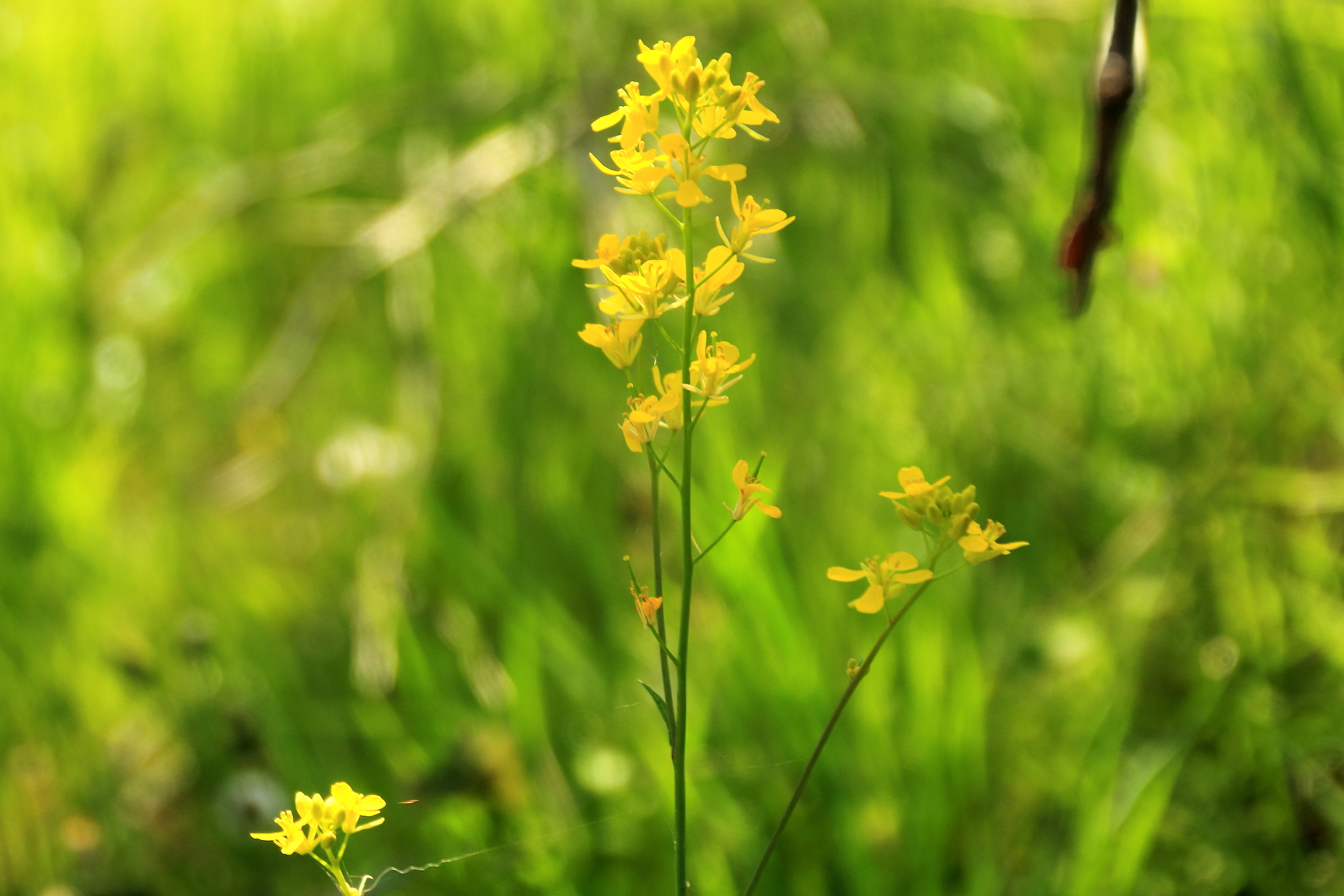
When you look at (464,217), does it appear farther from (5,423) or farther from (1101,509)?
(1101,509)

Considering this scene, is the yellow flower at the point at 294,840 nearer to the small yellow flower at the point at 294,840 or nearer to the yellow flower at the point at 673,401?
the small yellow flower at the point at 294,840

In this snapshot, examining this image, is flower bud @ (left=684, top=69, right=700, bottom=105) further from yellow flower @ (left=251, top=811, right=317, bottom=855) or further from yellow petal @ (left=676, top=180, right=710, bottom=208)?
yellow flower @ (left=251, top=811, right=317, bottom=855)

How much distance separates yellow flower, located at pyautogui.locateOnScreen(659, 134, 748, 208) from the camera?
9.7 inches

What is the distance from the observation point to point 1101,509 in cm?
78

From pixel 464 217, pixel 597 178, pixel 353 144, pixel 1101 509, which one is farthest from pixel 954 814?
pixel 353 144

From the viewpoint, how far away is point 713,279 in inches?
10.8

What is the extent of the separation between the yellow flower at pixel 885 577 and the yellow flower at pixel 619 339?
82 millimetres

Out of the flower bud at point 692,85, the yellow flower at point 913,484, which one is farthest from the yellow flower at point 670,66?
the yellow flower at point 913,484

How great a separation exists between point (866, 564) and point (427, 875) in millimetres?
409

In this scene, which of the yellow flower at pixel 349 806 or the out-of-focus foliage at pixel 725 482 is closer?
the yellow flower at pixel 349 806

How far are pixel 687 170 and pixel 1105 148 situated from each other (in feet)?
0.67

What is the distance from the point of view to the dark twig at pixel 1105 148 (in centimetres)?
36

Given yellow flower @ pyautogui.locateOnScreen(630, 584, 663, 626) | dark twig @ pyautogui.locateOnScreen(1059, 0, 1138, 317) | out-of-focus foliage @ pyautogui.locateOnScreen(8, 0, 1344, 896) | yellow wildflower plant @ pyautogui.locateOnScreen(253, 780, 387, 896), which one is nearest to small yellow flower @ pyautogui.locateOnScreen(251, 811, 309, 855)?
yellow wildflower plant @ pyautogui.locateOnScreen(253, 780, 387, 896)

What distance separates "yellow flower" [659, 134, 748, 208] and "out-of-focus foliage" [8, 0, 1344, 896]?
307 mm
